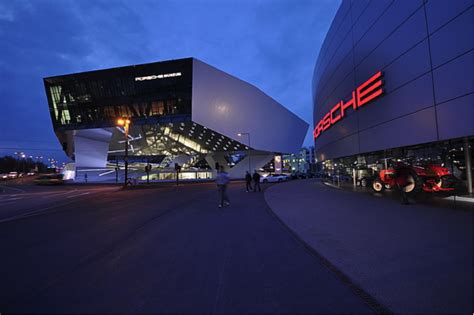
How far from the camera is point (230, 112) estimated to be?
4234cm

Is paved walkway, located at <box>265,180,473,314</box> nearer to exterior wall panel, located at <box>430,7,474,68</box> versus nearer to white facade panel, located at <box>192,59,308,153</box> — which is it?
exterior wall panel, located at <box>430,7,474,68</box>

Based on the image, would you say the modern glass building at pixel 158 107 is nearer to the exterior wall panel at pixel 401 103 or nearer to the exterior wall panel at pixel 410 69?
the exterior wall panel at pixel 410 69

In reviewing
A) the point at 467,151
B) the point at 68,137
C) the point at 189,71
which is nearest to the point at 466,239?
the point at 467,151

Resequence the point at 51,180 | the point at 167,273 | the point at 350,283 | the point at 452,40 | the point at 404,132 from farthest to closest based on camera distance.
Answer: the point at 51,180, the point at 404,132, the point at 452,40, the point at 167,273, the point at 350,283

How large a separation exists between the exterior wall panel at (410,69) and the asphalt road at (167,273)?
7.76m

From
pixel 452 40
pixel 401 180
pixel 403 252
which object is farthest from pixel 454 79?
pixel 403 252

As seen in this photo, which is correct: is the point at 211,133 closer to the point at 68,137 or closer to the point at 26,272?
the point at 68,137

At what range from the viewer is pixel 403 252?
4094 mm

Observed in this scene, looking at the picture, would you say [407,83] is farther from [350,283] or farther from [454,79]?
[350,283]

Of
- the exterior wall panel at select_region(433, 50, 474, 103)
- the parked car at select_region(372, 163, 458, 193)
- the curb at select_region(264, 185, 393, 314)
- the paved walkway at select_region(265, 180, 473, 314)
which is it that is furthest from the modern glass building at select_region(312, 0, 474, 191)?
the curb at select_region(264, 185, 393, 314)

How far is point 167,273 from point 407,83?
11819 millimetres

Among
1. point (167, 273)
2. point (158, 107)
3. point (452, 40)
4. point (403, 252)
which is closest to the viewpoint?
point (167, 273)

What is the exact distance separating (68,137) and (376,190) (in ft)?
186

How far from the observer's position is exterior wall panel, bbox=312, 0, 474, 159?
7.49m
